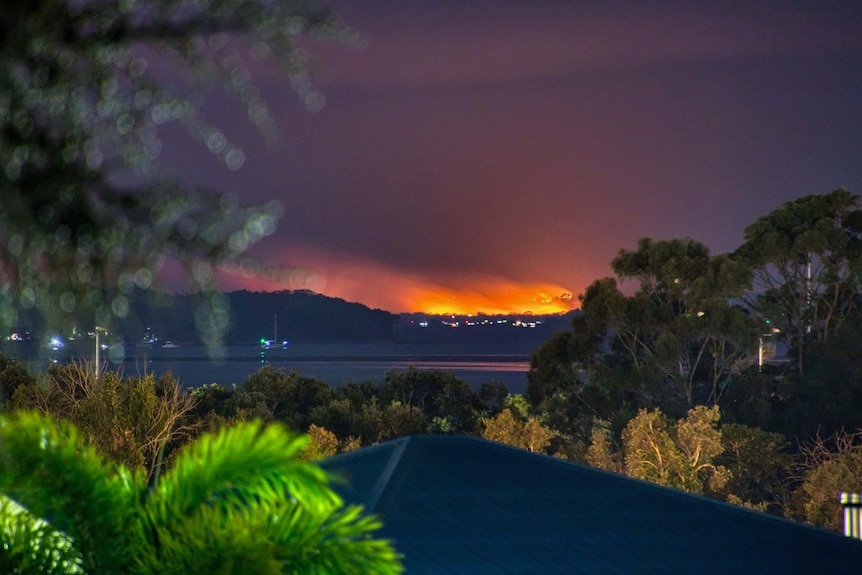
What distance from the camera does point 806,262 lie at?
124 ft

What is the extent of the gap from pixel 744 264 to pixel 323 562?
34.3 meters

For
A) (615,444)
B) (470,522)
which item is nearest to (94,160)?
(470,522)

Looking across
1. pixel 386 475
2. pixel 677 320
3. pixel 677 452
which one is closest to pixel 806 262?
pixel 677 320

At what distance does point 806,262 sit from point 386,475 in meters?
31.1

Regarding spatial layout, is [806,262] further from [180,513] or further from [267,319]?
[180,513]

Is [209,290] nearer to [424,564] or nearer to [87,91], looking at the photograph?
[87,91]

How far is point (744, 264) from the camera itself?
123 feet

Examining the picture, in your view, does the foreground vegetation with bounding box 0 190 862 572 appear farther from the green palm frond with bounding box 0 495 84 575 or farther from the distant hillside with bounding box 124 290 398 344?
the green palm frond with bounding box 0 495 84 575

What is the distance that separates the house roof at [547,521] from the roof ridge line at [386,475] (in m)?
0.02

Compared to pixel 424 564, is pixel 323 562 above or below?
above

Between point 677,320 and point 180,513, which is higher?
point 677,320

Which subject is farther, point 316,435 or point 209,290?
point 316,435

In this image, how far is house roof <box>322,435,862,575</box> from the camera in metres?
8.30

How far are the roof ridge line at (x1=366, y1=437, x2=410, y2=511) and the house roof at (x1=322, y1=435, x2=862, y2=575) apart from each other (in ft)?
0.05
